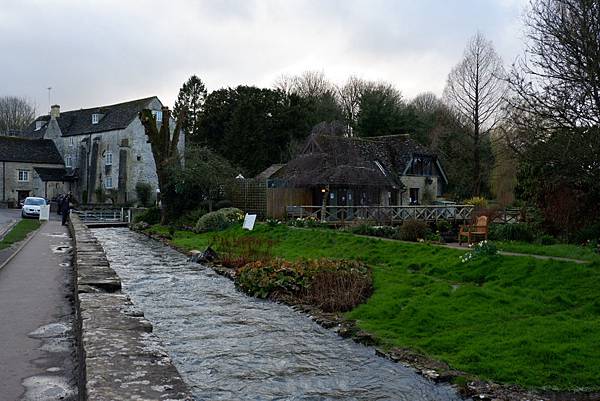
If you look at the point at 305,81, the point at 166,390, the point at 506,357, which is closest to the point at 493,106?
the point at 305,81

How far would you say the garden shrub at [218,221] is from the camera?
29.2 metres

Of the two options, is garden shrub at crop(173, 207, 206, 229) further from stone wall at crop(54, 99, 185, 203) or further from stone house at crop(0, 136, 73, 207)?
stone house at crop(0, 136, 73, 207)

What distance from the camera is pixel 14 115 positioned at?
85.2 meters

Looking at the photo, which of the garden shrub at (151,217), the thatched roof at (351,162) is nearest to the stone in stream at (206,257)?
the thatched roof at (351,162)

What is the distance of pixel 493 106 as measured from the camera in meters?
42.3

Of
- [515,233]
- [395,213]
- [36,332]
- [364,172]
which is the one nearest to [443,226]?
[395,213]

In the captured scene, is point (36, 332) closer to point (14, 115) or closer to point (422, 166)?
point (422, 166)

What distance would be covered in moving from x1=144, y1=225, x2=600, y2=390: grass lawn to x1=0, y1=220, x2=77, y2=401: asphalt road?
15.6ft

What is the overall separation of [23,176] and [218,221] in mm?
39997

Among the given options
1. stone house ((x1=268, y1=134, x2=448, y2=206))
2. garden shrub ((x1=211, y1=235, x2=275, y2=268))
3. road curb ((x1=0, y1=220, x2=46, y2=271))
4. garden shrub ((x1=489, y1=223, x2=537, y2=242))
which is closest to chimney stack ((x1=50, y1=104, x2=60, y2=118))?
stone house ((x1=268, y1=134, x2=448, y2=206))

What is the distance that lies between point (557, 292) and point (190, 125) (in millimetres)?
67772

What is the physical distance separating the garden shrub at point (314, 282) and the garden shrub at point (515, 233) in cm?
717

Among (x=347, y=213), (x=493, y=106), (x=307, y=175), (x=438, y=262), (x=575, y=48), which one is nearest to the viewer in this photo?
(x=575, y=48)

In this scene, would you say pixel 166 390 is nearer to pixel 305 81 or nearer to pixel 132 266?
pixel 132 266
